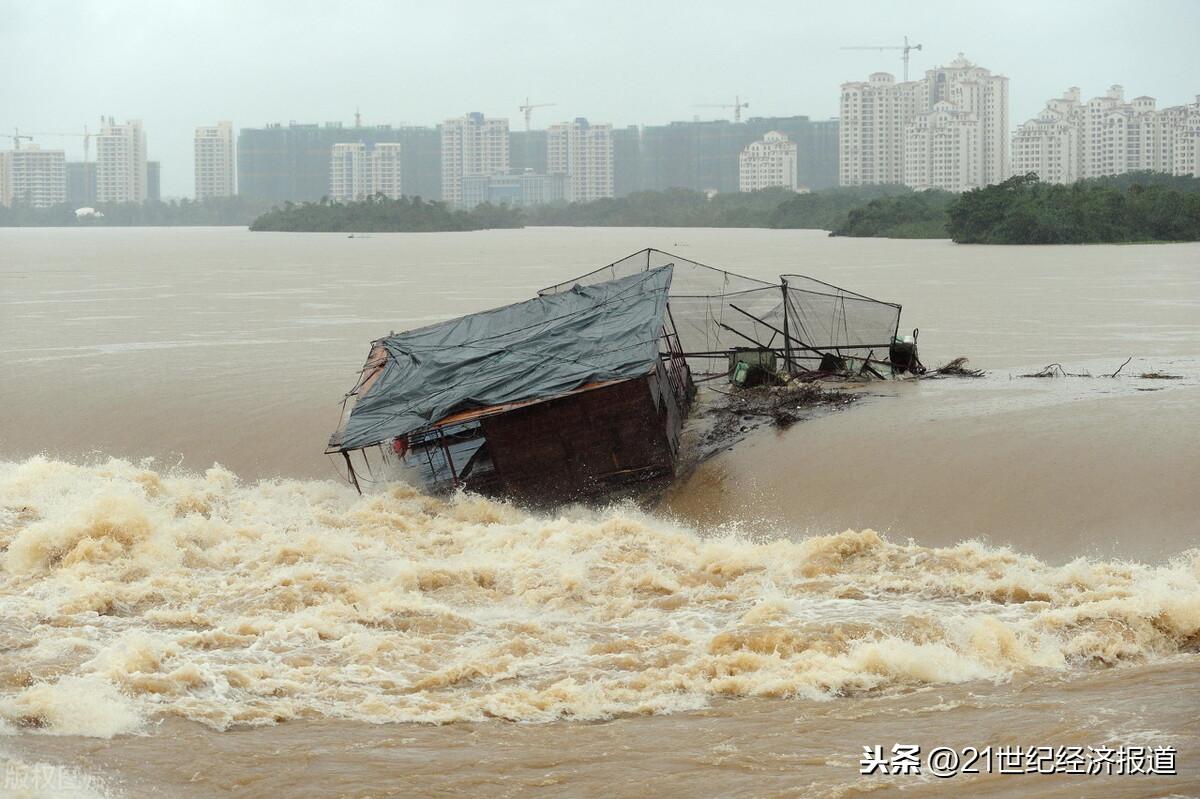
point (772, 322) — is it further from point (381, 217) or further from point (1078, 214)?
point (381, 217)

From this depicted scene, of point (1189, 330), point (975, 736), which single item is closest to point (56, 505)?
point (975, 736)

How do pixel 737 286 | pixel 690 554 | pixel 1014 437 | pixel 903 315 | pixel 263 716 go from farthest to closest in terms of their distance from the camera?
pixel 903 315, pixel 737 286, pixel 1014 437, pixel 690 554, pixel 263 716

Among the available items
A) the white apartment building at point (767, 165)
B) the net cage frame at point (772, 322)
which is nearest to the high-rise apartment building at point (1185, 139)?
the white apartment building at point (767, 165)

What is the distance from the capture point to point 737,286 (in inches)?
740

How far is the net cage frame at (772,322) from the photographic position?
1750 cm

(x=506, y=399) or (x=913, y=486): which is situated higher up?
(x=506, y=399)

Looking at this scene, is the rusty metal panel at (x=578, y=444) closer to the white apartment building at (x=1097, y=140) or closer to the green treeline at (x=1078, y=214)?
the green treeline at (x=1078, y=214)

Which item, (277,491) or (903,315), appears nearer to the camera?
(277,491)

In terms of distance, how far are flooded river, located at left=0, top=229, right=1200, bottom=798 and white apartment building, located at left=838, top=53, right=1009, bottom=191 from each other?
14976 cm

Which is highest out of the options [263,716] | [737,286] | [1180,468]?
[737,286]

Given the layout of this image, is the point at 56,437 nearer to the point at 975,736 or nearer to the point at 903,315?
the point at 975,736

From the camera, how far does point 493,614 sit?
9805 mm

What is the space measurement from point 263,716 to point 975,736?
13.7ft

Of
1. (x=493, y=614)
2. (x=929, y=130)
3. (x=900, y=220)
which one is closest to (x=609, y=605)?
(x=493, y=614)
